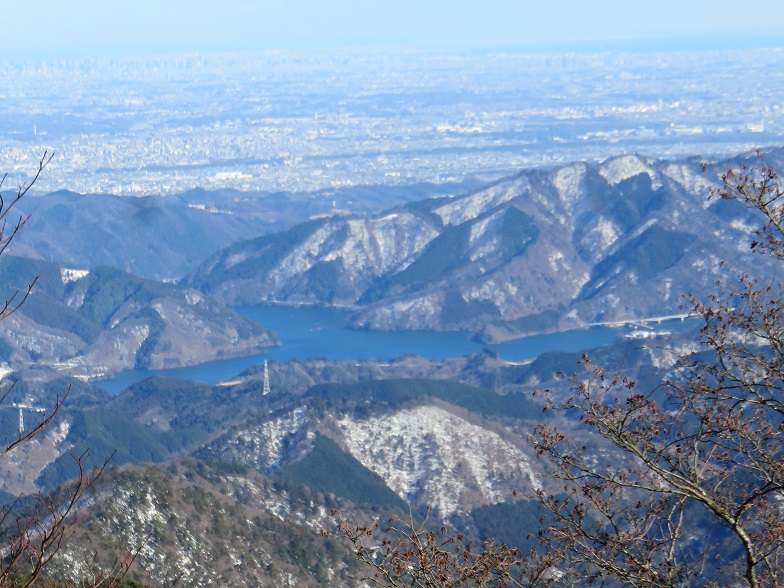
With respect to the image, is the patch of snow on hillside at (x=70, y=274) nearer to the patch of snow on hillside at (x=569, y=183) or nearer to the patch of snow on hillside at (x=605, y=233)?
the patch of snow on hillside at (x=569, y=183)

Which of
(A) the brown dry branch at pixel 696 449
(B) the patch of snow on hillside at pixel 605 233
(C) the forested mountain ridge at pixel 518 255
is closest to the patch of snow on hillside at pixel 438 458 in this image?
(A) the brown dry branch at pixel 696 449

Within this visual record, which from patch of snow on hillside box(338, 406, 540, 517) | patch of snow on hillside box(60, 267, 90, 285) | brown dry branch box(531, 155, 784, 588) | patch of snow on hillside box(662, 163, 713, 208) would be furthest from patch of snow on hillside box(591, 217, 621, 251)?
brown dry branch box(531, 155, 784, 588)

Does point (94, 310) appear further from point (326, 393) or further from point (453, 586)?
point (453, 586)

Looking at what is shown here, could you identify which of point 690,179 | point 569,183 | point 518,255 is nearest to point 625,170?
point 569,183

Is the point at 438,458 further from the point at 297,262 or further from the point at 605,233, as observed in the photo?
the point at 297,262

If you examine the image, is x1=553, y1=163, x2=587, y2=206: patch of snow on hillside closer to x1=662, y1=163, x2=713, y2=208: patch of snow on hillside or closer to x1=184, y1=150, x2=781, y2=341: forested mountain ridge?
x1=184, y1=150, x2=781, y2=341: forested mountain ridge

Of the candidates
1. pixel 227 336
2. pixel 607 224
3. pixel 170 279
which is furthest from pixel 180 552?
pixel 170 279
